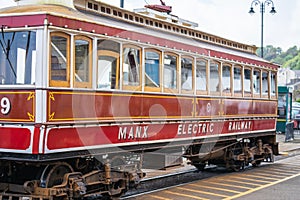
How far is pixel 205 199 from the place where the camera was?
10.2 meters

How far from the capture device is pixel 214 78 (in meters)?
12.5

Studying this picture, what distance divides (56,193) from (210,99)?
5.51 m

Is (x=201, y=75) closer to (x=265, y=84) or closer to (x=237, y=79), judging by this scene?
(x=237, y=79)

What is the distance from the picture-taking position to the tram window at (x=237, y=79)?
1359 centimetres

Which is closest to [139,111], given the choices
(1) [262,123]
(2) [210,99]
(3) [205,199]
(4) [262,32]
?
(3) [205,199]

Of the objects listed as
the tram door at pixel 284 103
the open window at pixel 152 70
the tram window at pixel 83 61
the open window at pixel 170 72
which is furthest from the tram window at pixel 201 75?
the tram door at pixel 284 103

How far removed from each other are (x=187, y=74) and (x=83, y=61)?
353cm

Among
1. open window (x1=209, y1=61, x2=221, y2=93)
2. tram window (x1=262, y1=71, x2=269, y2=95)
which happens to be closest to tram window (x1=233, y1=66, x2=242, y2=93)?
open window (x1=209, y1=61, x2=221, y2=93)

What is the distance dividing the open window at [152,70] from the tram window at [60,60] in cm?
226

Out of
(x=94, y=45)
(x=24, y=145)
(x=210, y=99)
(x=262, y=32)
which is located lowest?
(x=24, y=145)

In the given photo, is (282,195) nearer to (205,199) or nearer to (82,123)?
(205,199)

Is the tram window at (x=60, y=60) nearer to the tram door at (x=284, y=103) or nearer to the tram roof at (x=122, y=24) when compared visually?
the tram roof at (x=122, y=24)

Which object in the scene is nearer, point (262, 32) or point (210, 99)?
point (210, 99)

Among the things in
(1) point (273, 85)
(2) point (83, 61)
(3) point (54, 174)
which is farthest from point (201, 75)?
(1) point (273, 85)
